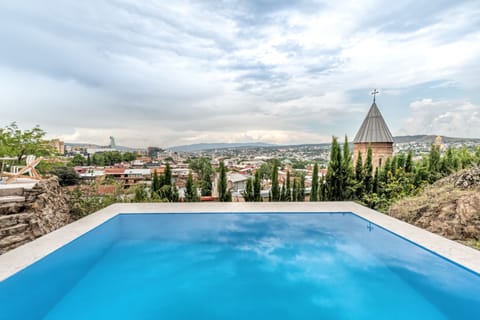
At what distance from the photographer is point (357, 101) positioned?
991 cm

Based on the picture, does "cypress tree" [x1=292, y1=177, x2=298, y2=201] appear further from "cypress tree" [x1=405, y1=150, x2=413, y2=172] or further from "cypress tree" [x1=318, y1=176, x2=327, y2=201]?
"cypress tree" [x1=405, y1=150, x2=413, y2=172]

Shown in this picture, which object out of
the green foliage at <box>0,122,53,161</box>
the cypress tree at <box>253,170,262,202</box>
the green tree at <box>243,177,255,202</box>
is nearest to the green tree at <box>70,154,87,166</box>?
the green foliage at <box>0,122,53,161</box>

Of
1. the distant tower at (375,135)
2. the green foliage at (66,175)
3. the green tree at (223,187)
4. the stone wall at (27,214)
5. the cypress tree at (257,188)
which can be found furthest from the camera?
the distant tower at (375,135)

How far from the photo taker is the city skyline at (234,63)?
620 centimetres

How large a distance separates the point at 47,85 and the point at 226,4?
5665 millimetres

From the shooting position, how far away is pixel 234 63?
814 cm

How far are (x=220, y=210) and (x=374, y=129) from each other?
1069 centimetres

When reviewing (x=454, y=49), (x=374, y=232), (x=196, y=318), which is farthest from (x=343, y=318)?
(x=454, y=49)

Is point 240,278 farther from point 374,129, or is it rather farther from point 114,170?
point 374,129

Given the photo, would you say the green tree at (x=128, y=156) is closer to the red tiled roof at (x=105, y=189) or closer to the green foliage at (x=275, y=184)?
the red tiled roof at (x=105, y=189)

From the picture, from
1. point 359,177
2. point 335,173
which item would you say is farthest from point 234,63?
point 359,177

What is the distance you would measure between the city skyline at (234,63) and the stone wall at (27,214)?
12.3 ft

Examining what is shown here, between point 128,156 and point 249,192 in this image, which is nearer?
point 249,192

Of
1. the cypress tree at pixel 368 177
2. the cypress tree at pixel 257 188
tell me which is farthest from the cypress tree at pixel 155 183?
the cypress tree at pixel 368 177
